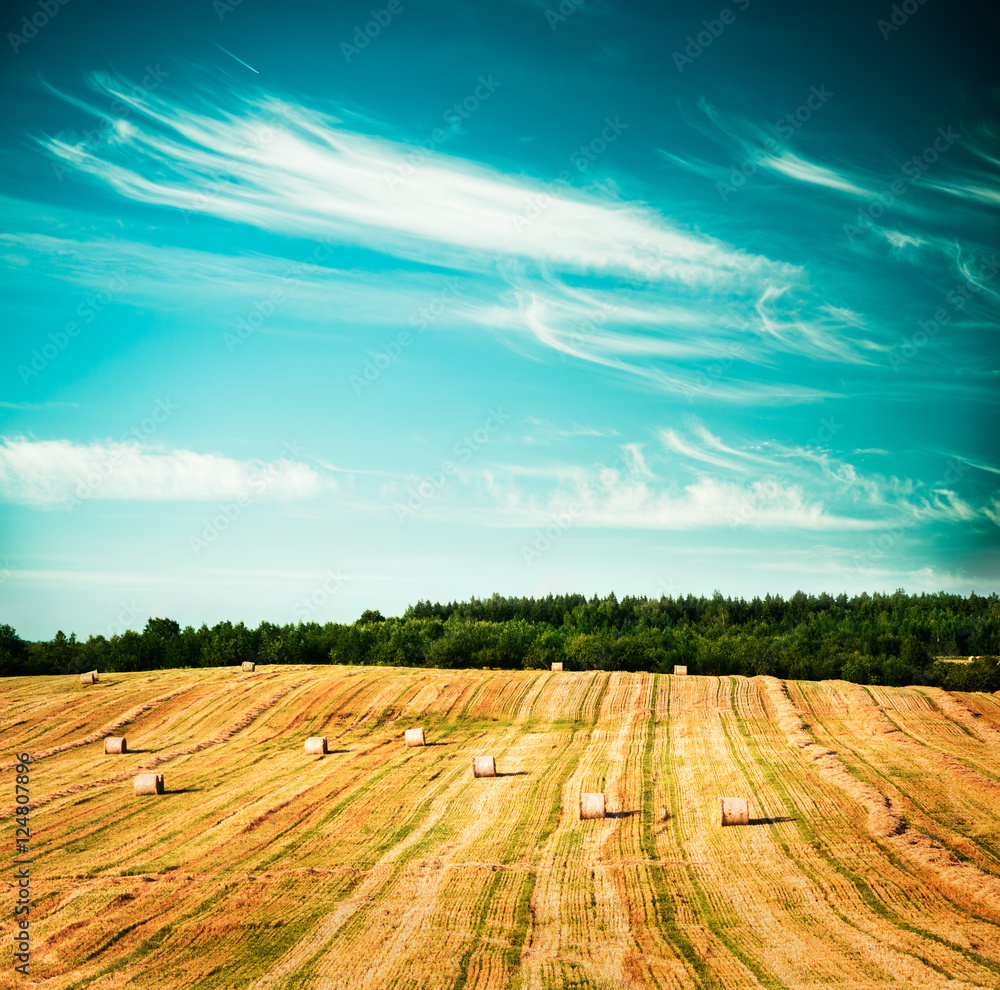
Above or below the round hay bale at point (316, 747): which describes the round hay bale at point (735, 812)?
below

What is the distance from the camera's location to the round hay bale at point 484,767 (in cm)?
2788

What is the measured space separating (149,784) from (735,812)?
18.3 m

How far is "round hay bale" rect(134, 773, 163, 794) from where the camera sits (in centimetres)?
2753

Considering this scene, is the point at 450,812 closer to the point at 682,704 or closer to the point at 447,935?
the point at 447,935

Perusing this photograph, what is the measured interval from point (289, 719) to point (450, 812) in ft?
60.0

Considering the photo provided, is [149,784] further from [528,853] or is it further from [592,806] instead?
[592,806]

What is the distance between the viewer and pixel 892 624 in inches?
3238

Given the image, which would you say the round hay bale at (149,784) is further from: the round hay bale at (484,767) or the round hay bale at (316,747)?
the round hay bale at (484,767)

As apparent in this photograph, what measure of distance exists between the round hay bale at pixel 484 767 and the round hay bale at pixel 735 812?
8779 millimetres

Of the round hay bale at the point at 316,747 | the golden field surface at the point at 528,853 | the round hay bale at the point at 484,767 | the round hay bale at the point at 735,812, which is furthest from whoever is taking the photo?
the round hay bale at the point at 316,747

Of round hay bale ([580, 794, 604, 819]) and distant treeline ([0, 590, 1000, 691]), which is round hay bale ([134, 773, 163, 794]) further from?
distant treeline ([0, 590, 1000, 691])

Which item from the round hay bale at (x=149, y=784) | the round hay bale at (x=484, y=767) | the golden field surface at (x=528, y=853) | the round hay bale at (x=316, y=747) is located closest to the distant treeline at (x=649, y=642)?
the golden field surface at (x=528, y=853)

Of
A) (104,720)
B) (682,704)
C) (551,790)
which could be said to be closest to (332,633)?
(104,720)

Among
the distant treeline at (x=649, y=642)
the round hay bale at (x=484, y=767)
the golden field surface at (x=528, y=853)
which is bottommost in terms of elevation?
the golden field surface at (x=528, y=853)
